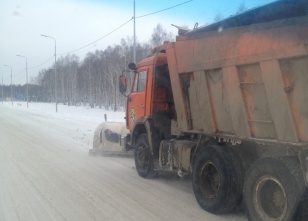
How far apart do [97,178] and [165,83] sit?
2.50 m

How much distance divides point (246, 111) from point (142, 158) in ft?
12.6

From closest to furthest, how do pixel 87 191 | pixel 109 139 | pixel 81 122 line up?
pixel 87 191
pixel 109 139
pixel 81 122

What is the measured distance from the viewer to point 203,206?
5.78 meters

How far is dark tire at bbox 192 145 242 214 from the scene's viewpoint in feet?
17.6

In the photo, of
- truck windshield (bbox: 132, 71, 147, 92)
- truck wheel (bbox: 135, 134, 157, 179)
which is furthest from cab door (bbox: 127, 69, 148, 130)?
truck wheel (bbox: 135, 134, 157, 179)

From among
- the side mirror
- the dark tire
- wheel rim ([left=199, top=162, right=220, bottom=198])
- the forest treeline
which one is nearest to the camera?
the dark tire

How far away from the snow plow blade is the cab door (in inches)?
64.5

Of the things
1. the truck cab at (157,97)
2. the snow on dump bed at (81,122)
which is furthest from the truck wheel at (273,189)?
the snow on dump bed at (81,122)

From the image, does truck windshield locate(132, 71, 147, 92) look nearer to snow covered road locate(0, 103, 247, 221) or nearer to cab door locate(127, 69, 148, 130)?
cab door locate(127, 69, 148, 130)

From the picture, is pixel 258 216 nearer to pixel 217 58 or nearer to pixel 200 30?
pixel 217 58

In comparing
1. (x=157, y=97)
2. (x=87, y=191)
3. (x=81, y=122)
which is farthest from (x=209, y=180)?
(x=81, y=122)

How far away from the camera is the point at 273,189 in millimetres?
4648

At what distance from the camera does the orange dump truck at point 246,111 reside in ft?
13.8

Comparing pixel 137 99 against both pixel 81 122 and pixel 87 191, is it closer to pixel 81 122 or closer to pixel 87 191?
pixel 87 191
